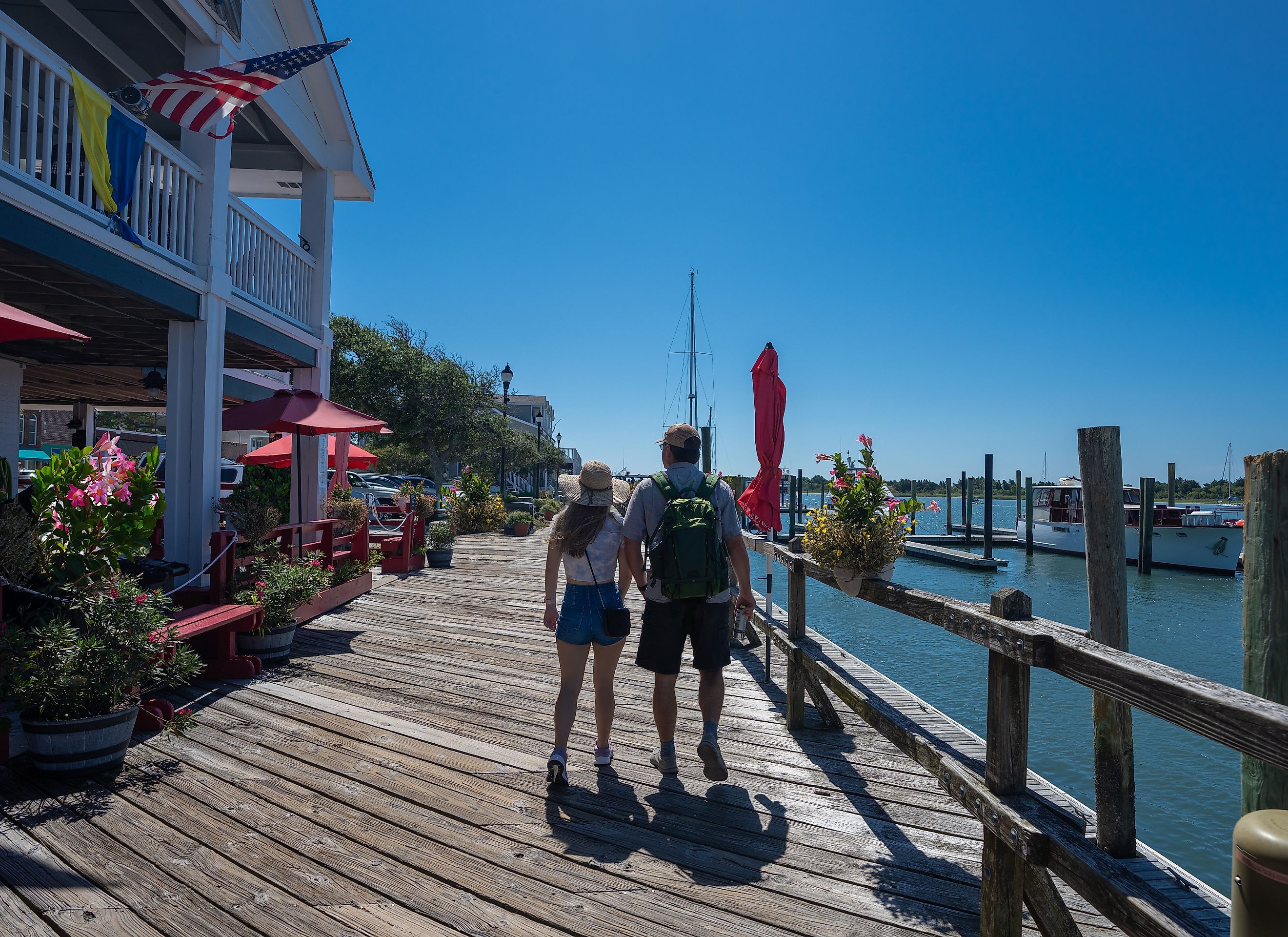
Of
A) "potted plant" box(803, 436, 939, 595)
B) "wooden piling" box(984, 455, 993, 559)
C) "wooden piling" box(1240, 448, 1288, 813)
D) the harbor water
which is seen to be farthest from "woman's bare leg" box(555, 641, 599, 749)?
"wooden piling" box(984, 455, 993, 559)

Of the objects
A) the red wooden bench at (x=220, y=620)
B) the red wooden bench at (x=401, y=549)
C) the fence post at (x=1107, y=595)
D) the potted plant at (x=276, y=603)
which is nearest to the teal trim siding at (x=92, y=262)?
the red wooden bench at (x=220, y=620)

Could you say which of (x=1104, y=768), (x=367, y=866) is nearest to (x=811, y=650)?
(x=1104, y=768)

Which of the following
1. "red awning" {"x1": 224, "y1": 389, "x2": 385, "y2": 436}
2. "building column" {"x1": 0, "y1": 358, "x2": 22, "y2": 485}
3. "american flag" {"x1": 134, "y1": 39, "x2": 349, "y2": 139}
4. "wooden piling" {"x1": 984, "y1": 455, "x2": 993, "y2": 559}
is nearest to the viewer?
"american flag" {"x1": 134, "y1": 39, "x2": 349, "y2": 139}

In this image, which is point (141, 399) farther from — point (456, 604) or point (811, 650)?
point (811, 650)

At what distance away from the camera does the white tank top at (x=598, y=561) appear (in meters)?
3.82

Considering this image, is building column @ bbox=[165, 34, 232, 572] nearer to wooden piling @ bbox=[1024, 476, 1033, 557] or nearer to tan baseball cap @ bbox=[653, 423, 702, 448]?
tan baseball cap @ bbox=[653, 423, 702, 448]

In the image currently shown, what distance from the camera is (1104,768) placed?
2.47 metres

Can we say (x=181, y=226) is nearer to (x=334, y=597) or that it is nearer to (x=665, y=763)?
(x=334, y=597)

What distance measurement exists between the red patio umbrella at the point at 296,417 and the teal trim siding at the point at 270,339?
823mm

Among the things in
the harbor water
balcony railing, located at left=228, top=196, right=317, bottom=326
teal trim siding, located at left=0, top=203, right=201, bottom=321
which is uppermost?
balcony railing, located at left=228, top=196, right=317, bottom=326

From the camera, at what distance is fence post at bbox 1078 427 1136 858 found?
245cm

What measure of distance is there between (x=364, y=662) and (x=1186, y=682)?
608 centimetres

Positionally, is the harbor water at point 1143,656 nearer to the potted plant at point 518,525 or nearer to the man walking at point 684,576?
the man walking at point 684,576

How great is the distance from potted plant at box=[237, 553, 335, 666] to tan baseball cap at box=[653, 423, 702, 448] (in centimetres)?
404
